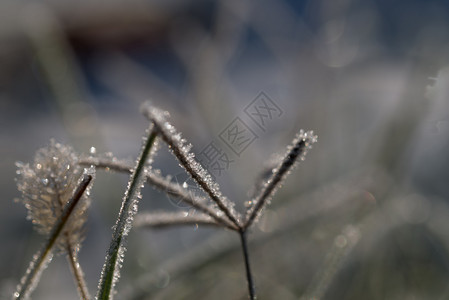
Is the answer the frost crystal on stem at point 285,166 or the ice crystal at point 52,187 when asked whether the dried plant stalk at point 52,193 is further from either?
the frost crystal on stem at point 285,166

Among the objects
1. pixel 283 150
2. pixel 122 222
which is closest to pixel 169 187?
pixel 122 222

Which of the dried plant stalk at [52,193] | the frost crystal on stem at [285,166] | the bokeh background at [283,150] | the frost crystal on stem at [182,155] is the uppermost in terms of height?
the bokeh background at [283,150]

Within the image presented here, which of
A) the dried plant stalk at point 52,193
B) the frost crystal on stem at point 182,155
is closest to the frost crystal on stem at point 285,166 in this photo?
the frost crystal on stem at point 182,155

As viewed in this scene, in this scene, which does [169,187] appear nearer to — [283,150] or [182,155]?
[182,155]

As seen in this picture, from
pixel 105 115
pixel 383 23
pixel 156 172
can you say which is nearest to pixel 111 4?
pixel 105 115

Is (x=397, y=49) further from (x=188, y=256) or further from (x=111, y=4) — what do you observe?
(x=111, y=4)

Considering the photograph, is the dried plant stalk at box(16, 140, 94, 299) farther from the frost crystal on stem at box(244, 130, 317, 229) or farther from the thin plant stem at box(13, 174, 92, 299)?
the frost crystal on stem at box(244, 130, 317, 229)

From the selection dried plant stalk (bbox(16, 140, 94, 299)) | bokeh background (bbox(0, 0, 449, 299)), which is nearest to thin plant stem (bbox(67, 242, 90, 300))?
dried plant stalk (bbox(16, 140, 94, 299))
